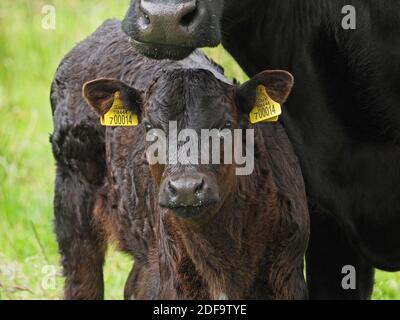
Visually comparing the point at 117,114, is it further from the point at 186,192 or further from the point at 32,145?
the point at 32,145

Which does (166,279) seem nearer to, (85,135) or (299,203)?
(299,203)

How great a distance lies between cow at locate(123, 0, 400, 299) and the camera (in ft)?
19.6

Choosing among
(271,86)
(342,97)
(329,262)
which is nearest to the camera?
(271,86)

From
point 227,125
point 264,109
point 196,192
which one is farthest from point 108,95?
point 196,192

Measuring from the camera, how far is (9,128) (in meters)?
11.0

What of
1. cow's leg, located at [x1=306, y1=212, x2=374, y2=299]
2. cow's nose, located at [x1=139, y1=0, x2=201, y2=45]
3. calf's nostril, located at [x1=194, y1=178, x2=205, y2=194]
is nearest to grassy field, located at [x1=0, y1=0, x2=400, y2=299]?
cow's leg, located at [x1=306, y1=212, x2=374, y2=299]

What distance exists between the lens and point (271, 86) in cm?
592

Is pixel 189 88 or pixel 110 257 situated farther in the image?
pixel 110 257

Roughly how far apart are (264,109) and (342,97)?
41 centimetres

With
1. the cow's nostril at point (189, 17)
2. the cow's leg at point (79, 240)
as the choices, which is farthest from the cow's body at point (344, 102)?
the cow's leg at point (79, 240)

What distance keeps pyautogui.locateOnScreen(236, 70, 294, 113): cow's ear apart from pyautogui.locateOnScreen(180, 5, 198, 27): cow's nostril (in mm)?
759

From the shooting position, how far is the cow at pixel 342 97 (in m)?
5.99
